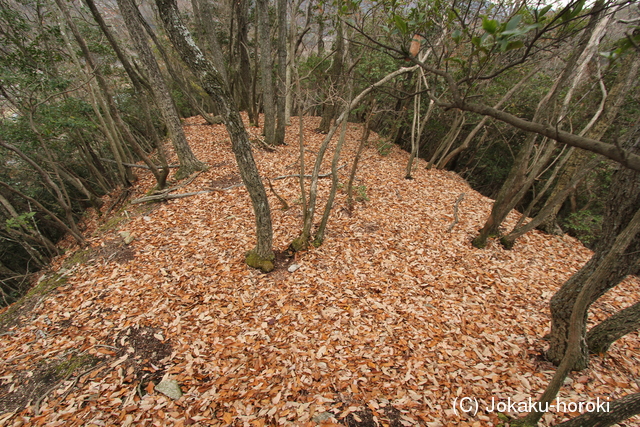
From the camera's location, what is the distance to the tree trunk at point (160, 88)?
19.6 ft

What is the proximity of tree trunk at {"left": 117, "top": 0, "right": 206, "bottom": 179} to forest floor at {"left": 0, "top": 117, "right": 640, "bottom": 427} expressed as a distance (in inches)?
68.7

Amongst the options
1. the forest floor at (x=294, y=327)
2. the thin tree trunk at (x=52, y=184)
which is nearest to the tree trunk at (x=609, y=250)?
the forest floor at (x=294, y=327)

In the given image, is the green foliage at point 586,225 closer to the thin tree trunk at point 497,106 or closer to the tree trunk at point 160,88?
the thin tree trunk at point 497,106

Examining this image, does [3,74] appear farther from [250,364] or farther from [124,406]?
[250,364]

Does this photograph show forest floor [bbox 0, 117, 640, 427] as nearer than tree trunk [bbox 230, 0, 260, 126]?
Yes

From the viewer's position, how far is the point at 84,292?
4.35 m

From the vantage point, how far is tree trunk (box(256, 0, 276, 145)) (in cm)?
791

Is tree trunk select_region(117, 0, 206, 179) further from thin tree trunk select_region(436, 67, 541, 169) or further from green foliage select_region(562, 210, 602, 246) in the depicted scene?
green foliage select_region(562, 210, 602, 246)

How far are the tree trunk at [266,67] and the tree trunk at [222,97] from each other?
18.9 ft

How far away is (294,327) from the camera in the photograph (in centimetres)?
386

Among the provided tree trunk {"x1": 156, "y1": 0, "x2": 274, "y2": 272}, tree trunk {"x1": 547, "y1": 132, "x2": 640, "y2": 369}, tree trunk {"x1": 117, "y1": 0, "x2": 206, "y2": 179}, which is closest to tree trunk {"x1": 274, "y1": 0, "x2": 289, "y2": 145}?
tree trunk {"x1": 117, "y1": 0, "x2": 206, "y2": 179}

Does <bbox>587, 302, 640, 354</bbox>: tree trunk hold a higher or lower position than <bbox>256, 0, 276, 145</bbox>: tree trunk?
lower

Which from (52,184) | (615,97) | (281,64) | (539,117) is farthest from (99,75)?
(615,97)

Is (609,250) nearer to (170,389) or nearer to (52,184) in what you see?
(170,389)
